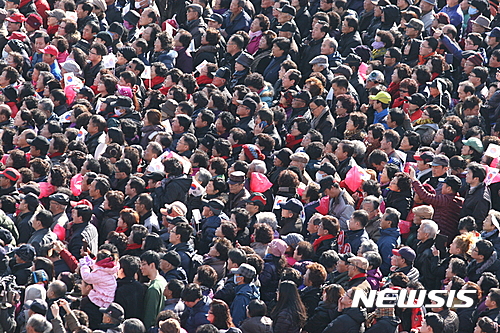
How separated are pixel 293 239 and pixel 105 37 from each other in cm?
665

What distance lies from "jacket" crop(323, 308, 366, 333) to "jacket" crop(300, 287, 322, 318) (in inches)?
23.1

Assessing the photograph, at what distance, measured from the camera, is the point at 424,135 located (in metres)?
14.4

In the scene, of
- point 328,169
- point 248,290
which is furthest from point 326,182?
point 248,290

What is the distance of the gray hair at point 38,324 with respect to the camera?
9492mm

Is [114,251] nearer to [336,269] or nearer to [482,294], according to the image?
[336,269]

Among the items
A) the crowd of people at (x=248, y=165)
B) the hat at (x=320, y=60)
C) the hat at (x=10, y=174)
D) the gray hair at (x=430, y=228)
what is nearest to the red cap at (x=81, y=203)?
the crowd of people at (x=248, y=165)

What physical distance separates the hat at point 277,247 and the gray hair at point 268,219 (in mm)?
646

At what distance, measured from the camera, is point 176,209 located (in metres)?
12.0

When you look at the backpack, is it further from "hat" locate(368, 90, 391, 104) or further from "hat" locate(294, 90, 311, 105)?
"hat" locate(368, 90, 391, 104)

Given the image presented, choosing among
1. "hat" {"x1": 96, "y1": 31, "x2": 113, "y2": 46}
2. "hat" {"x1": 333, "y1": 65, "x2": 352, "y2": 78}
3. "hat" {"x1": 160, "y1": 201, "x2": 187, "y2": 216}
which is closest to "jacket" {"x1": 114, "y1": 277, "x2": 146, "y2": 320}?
"hat" {"x1": 160, "y1": 201, "x2": 187, "y2": 216}

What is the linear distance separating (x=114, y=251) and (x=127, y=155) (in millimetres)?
2874

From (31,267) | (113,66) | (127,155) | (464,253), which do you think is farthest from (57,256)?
(113,66)

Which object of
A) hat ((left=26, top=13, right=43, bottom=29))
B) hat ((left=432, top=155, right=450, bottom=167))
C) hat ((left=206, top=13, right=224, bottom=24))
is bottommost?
hat ((left=26, top=13, right=43, bottom=29))

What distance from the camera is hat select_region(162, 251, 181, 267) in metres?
11.0
